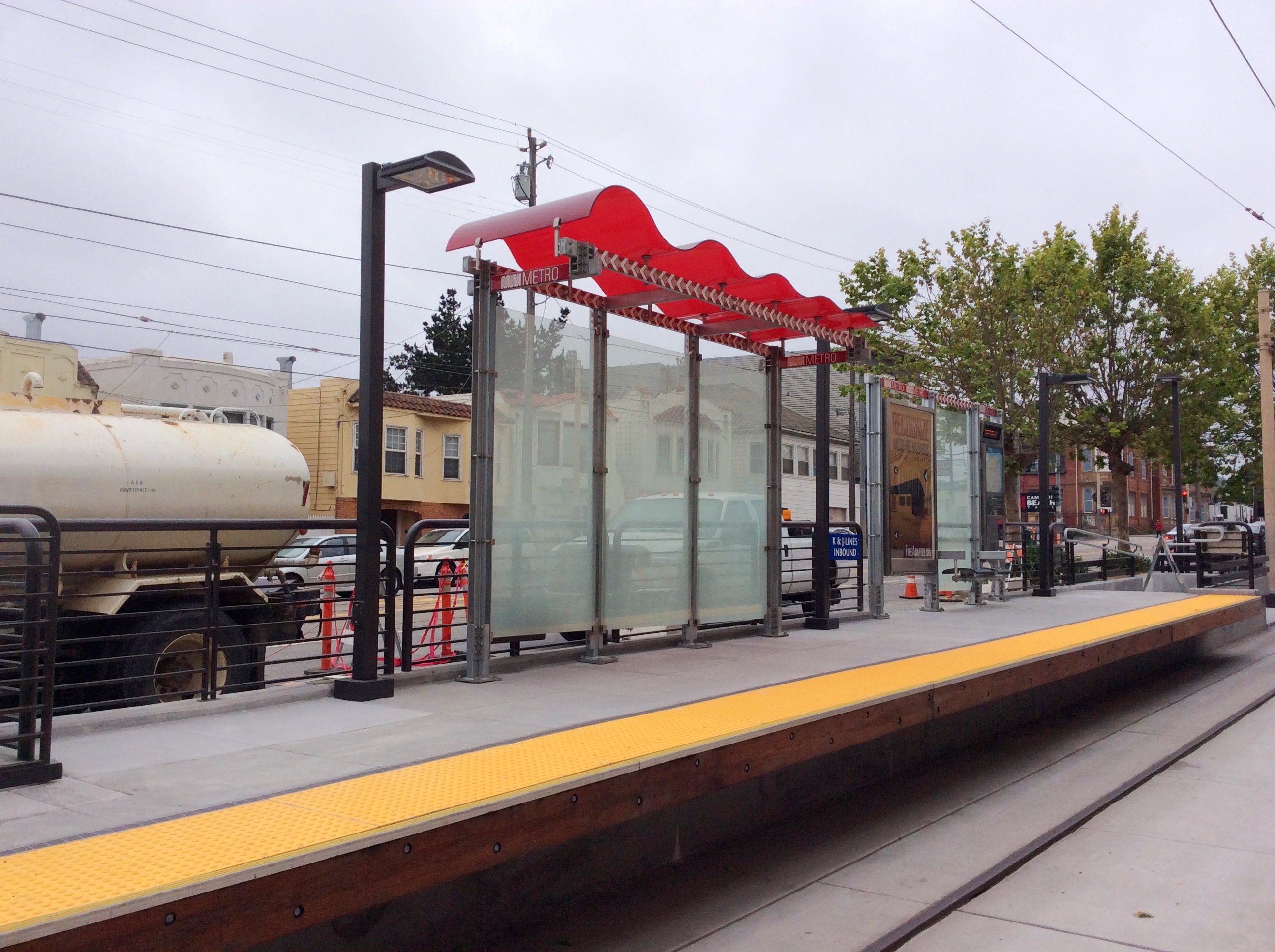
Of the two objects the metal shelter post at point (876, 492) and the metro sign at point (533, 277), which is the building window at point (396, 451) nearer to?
the metal shelter post at point (876, 492)

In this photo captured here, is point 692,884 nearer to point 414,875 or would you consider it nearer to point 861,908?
point 861,908

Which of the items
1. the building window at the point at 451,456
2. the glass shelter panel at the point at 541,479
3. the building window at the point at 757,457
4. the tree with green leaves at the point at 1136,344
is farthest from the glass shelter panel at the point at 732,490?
the building window at the point at 451,456

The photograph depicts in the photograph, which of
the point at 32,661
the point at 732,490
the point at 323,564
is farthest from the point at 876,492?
the point at 32,661

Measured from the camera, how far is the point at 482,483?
706 cm

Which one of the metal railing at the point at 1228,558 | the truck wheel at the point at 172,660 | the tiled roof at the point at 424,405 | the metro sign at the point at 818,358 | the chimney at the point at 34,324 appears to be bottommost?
the truck wheel at the point at 172,660

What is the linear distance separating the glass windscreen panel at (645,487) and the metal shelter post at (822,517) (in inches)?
81.8

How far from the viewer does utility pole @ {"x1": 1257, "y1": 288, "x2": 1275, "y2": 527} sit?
20422mm

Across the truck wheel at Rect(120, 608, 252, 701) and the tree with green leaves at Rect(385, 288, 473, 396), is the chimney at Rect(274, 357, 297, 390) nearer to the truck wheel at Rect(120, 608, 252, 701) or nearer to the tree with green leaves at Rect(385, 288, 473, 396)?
the tree with green leaves at Rect(385, 288, 473, 396)

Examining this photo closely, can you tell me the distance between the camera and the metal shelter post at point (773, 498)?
992 centimetres

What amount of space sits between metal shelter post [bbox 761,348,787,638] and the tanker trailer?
4.39 m

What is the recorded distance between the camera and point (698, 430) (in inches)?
359

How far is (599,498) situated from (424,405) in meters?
29.1

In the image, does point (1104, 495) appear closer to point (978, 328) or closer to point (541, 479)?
point (978, 328)

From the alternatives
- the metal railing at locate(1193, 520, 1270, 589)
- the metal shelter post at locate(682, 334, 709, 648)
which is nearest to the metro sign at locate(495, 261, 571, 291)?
the metal shelter post at locate(682, 334, 709, 648)
